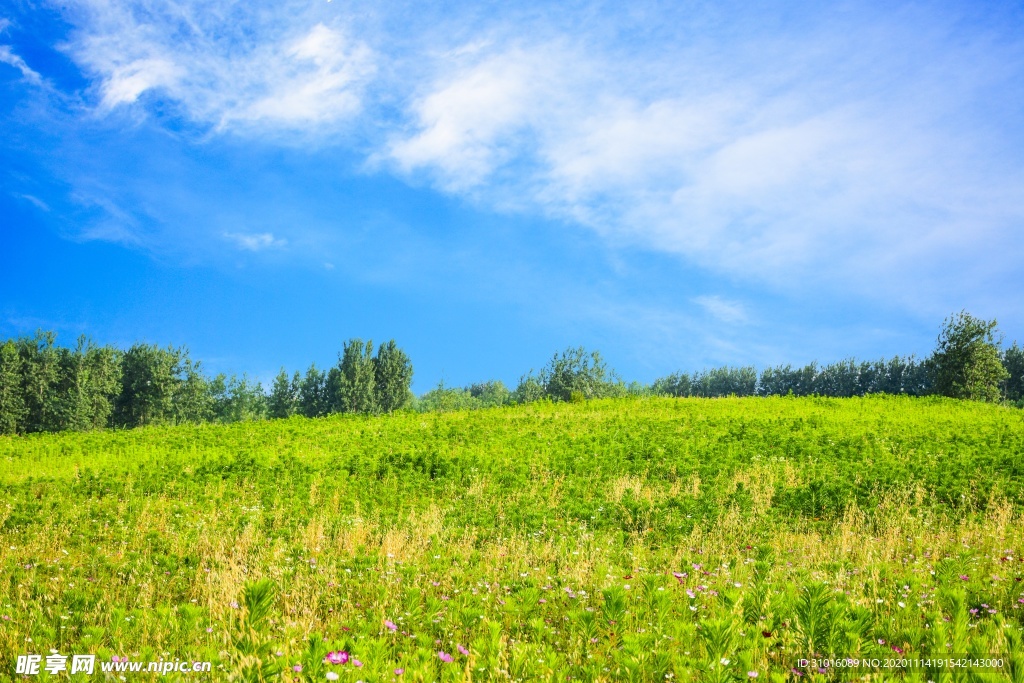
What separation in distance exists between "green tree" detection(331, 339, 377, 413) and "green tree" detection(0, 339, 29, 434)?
2722 cm

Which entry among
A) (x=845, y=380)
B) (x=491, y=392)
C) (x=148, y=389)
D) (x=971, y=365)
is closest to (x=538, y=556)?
(x=971, y=365)

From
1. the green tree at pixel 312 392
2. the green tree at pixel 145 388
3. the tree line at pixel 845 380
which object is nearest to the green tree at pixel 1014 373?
the tree line at pixel 845 380

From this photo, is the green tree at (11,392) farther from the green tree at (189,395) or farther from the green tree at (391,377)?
the green tree at (391,377)

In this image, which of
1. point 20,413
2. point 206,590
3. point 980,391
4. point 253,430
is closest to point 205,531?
point 206,590

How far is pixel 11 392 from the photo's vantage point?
4862 centimetres

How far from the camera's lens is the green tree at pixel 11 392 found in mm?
47688

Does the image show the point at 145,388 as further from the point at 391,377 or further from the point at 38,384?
the point at 391,377

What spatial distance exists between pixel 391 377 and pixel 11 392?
34.4 metres

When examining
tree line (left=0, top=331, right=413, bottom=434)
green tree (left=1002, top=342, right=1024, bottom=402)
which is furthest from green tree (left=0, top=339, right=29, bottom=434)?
green tree (left=1002, top=342, right=1024, bottom=402)

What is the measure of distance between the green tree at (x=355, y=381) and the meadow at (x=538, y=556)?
155ft

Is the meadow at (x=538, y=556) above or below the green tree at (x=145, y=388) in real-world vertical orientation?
below

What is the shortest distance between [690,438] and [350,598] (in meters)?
13.1

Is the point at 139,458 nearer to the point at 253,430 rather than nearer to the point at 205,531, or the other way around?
the point at 253,430

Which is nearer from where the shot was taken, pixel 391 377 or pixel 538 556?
pixel 538 556
